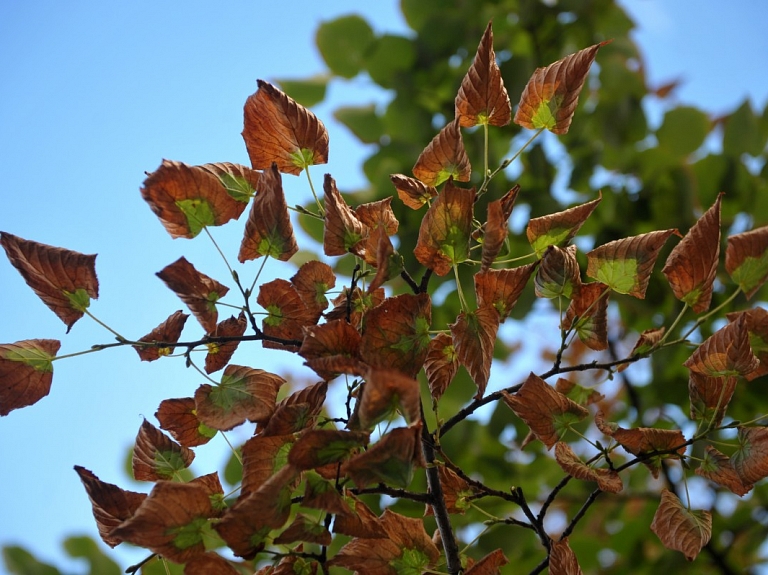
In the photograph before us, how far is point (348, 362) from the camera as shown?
218mm

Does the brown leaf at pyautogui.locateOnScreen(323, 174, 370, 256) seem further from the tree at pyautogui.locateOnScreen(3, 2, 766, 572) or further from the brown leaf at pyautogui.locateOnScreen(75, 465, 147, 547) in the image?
the brown leaf at pyautogui.locateOnScreen(75, 465, 147, 547)

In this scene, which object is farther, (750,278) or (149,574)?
(149,574)

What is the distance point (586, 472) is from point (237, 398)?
138 mm

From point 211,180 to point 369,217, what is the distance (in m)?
0.07

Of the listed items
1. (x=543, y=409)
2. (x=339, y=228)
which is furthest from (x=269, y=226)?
(x=543, y=409)

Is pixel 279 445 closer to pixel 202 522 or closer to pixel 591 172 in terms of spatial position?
pixel 202 522

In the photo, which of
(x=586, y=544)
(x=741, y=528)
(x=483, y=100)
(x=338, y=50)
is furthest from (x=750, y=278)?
(x=338, y=50)

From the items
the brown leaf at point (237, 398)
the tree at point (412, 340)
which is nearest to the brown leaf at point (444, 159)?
the tree at point (412, 340)

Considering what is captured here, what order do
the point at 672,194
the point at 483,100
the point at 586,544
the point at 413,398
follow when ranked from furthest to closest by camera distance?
the point at 672,194 < the point at 586,544 < the point at 483,100 < the point at 413,398

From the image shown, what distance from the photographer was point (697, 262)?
0.90 ft

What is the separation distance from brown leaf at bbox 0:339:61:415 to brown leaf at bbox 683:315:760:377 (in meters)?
0.26

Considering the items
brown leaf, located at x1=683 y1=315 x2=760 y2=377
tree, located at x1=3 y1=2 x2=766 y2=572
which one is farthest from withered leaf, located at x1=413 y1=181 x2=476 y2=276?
brown leaf, located at x1=683 y1=315 x2=760 y2=377

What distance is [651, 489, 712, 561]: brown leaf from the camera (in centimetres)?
26

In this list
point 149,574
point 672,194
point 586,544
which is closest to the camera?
point 149,574
